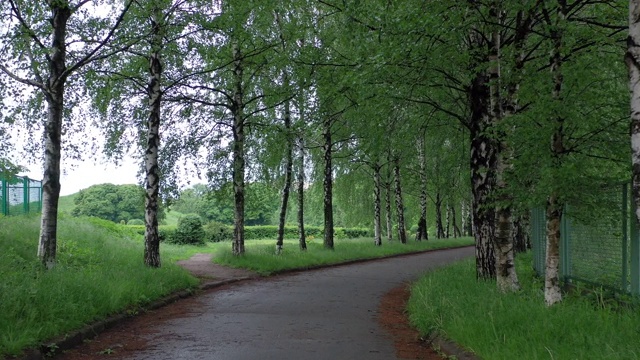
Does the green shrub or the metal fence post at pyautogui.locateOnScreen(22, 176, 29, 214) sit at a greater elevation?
the metal fence post at pyautogui.locateOnScreen(22, 176, 29, 214)

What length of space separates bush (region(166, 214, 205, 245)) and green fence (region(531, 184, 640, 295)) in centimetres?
2818

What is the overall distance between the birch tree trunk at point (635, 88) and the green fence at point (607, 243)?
7.15 ft

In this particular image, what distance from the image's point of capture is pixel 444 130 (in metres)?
18.5

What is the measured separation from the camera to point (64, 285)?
26.2 feet

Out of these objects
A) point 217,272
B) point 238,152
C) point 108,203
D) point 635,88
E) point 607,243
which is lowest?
point 217,272

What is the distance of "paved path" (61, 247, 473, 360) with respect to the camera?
6.59m

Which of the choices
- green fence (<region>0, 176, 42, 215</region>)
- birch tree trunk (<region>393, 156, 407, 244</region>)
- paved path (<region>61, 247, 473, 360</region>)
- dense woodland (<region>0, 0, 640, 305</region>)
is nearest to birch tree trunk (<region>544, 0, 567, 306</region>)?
dense woodland (<region>0, 0, 640, 305</region>)

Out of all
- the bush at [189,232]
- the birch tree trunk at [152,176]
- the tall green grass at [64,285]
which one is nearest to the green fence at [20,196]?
the tall green grass at [64,285]

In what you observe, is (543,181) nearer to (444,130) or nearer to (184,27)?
(184,27)

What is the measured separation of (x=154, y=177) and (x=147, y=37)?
12.4 feet

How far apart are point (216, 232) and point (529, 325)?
127 feet

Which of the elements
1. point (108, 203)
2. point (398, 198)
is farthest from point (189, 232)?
point (108, 203)

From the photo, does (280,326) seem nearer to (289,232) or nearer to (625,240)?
(625,240)

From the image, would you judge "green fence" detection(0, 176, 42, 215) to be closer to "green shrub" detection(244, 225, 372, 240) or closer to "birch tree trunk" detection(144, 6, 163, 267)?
"birch tree trunk" detection(144, 6, 163, 267)
